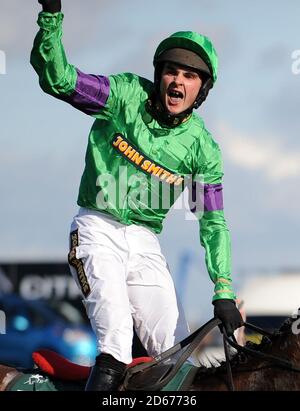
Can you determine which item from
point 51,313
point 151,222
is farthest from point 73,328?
point 151,222

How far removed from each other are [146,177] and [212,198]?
1.49ft

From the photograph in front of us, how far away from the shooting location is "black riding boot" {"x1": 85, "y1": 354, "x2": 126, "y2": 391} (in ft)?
20.0

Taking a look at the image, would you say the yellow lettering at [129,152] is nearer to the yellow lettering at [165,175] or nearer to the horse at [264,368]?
the yellow lettering at [165,175]

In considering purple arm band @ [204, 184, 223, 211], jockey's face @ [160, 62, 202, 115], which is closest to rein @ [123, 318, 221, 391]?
purple arm band @ [204, 184, 223, 211]

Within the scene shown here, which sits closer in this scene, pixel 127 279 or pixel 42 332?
pixel 127 279

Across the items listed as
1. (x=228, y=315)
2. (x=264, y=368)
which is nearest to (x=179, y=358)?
(x=228, y=315)

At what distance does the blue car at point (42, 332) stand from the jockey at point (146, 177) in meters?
8.73

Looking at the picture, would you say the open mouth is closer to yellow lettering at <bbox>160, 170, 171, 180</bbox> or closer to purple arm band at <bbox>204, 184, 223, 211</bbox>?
yellow lettering at <bbox>160, 170, 171, 180</bbox>

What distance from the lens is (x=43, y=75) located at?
6305mm

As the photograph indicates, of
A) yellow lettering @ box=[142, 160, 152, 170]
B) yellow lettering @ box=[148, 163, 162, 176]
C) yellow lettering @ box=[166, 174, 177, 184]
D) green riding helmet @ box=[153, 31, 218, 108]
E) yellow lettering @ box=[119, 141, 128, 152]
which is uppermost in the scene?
green riding helmet @ box=[153, 31, 218, 108]

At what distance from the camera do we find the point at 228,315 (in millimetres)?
6266

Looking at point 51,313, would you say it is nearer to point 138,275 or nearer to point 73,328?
point 73,328

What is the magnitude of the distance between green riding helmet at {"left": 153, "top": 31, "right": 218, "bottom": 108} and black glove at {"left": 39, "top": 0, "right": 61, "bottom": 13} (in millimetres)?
816

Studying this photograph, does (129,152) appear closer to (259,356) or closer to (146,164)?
(146,164)
